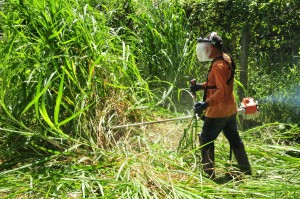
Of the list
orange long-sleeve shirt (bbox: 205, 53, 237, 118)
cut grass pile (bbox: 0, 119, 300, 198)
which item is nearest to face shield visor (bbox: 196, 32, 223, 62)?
orange long-sleeve shirt (bbox: 205, 53, 237, 118)

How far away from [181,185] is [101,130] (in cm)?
104

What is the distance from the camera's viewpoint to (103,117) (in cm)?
398

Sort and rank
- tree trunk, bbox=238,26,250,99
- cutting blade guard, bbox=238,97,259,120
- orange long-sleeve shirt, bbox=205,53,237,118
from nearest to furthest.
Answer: orange long-sleeve shirt, bbox=205,53,237,118 < cutting blade guard, bbox=238,97,259,120 < tree trunk, bbox=238,26,250,99

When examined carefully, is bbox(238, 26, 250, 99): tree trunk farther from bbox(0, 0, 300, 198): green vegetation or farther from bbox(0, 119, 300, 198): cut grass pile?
bbox(0, 119, 300, 198): cut grass pile

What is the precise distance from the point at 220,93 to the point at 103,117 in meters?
1.06

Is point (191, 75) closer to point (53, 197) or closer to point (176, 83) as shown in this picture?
point (176, 83)

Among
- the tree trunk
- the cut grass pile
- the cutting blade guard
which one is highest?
the tree trunk

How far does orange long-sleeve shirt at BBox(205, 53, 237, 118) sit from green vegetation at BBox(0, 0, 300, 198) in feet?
1.12

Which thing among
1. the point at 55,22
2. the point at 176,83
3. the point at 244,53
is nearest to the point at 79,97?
the point at 55,22

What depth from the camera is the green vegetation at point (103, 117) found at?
3211 millimetres

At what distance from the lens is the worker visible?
11.6 feet

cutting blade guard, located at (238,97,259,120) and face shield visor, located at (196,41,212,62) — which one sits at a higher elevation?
face shield visor, located at (196,41,212,62)

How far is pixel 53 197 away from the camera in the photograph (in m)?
3.04

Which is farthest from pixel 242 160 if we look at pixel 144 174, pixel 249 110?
pixel 144 174
